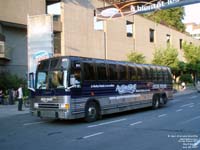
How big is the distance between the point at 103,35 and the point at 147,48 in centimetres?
1339

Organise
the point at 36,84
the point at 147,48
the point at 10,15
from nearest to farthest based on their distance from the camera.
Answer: the point at 36,84
the point at 10,15
the point at 147,48

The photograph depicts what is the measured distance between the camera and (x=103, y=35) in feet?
136

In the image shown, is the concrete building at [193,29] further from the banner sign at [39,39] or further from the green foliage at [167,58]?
the banner sign at [39,39]

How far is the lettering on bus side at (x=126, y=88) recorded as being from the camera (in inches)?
703

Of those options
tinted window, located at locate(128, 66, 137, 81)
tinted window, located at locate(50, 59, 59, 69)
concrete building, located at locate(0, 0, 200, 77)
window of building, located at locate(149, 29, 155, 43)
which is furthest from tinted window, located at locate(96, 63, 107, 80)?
window of building, located at locate(149, 29, 155, 43)

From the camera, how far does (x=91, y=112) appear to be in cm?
1554

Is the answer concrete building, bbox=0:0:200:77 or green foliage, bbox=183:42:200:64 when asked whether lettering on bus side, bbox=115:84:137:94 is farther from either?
green foliage, bbox=183:42:200:64

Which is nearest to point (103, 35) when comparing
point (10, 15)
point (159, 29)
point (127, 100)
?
point (10, 15)

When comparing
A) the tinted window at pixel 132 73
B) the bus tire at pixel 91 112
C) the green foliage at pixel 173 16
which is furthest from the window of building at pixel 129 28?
the bus tire at pixel 91 112

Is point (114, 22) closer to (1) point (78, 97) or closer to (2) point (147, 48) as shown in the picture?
(2) point (147, 48)

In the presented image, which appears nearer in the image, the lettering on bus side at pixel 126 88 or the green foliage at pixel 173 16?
the lettering on bus side at pixel 126 88

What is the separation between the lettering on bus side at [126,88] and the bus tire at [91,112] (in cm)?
206

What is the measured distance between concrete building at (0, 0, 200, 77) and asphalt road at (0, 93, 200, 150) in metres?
17.0

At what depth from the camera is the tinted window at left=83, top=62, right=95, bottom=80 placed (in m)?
15.4
